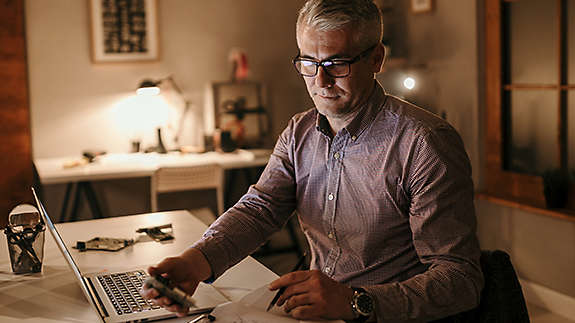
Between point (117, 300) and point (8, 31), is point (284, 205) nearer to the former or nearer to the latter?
point (117, 300)

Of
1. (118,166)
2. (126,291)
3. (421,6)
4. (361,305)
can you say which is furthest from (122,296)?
(421,6)

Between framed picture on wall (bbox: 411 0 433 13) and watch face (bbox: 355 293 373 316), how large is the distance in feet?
10.2

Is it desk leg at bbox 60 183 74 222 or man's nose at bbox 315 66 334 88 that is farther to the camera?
desk leg at bbox 60 183 74 222

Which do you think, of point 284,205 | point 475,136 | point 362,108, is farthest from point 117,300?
point 475,136

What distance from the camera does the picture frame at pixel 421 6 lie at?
4.09m

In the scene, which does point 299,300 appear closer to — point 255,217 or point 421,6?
point 255,217

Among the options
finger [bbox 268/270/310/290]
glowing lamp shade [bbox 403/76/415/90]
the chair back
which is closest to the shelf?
glowing lamp shade [bbox 403/76/415/90]

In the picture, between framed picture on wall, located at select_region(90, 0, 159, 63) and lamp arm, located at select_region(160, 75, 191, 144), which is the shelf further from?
framed picture on wall, located at select_region(90, 0, 159, 63)

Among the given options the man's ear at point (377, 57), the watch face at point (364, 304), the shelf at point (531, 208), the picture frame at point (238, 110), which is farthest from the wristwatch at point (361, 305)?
the picture frame at point (238, 110)

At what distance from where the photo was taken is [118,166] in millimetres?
4070

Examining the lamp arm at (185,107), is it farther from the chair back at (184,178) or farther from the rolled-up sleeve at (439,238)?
the rolled-up sleeve at (439,238)

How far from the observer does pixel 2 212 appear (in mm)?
4344

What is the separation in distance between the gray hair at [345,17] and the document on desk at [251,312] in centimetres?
63

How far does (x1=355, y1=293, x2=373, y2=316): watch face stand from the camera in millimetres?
1315
